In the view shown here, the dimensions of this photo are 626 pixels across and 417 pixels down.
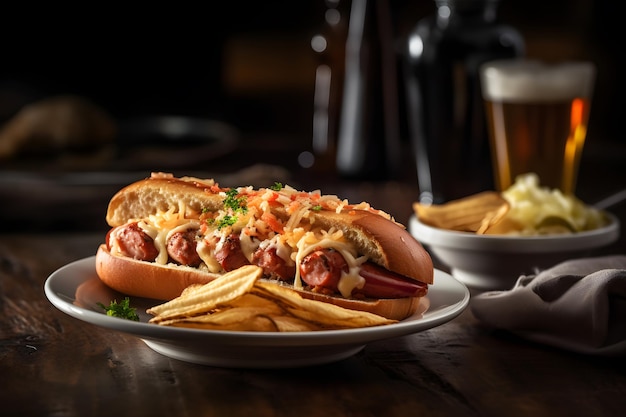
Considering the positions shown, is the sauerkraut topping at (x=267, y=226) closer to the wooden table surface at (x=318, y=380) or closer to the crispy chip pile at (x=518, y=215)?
the wooden table surface at (x=318, y=380)

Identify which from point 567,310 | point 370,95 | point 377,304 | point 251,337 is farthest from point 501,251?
point 370,95

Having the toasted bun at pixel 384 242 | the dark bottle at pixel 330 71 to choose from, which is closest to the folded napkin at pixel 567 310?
the toasted bun at pixel 384 242

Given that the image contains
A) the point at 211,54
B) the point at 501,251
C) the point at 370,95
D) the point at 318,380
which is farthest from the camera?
the point at 211,54

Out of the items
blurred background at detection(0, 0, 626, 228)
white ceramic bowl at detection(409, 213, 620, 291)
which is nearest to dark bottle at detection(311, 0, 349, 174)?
white ceramic bowl at detection(409, 213, 620, 291)

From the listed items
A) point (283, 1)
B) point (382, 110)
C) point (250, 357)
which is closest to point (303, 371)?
point (250, 357)

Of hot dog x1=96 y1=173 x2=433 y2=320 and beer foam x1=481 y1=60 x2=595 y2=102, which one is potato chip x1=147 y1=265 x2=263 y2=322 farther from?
beer foam x1=481 y1=60 x2=595 y2=102

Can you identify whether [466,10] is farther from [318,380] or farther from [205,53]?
[205,53]
